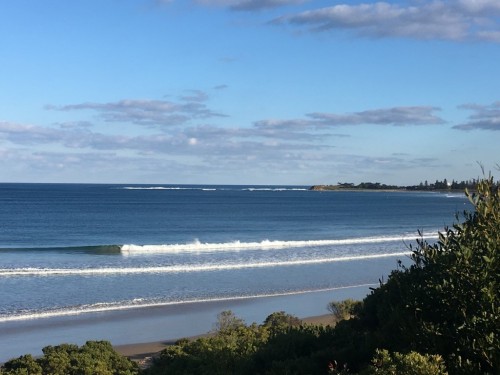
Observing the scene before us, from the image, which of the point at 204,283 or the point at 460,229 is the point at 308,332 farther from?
the point at 204,283

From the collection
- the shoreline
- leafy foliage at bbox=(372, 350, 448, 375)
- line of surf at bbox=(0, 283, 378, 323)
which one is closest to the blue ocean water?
line of surf at bbox=(0, 283, 378, 323)

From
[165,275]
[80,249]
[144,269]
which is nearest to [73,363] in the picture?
[165,275]

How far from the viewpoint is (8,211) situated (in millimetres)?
87875

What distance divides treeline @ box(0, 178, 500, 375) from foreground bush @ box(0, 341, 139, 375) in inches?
0.9

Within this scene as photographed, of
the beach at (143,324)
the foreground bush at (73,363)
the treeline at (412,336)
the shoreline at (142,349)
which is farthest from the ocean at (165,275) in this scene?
the foreground bush at (73,363)

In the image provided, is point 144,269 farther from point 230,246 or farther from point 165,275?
point 230,246

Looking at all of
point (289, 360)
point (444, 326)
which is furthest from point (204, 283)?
point (444, 326)

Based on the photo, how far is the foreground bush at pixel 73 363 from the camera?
12.2 meters

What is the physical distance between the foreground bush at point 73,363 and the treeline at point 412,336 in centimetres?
2

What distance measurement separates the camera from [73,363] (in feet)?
41.4

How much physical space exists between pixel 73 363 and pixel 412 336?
265 inches

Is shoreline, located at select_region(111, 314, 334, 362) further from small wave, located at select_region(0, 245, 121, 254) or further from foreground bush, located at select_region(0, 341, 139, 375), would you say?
small wave, located at select_region(0, 245, 121, 254)

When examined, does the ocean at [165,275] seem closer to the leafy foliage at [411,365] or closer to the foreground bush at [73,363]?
the leafy foliage at [411,365]

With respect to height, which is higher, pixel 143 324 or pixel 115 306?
pixel 115 306
